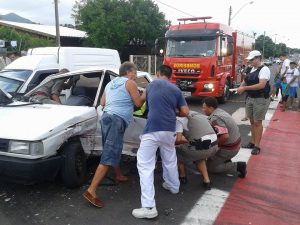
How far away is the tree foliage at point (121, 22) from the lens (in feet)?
94.4

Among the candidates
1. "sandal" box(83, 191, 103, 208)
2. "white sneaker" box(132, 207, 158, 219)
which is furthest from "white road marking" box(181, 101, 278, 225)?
"sandal" box(83, 191, 103, 208)

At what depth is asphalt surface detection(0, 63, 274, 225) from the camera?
3934mm

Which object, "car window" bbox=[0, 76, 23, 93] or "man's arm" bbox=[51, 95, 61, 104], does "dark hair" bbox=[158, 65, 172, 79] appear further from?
"car window" bbox=[0, 76, 23, 93]

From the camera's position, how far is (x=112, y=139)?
Result: 14.0ft

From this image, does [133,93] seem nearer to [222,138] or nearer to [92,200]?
[92,200]

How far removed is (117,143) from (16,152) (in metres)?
1.14

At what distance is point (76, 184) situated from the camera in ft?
15.2

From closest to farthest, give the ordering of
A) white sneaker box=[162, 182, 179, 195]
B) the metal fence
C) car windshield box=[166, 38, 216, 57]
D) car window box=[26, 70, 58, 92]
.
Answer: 1. white sneaker box=[162, 182, 179, 195]
2. car window box=[26, 70, 58, 92]
3. car windshield box=[166, 38, 216, 57]
4. the metal fence

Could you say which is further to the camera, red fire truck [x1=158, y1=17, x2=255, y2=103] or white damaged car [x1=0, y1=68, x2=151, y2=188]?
red fire truck [x1=158, y1=17, x2=255, y2=103]

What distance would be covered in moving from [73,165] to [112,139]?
2.07ft

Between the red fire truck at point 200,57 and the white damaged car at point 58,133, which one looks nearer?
the white damaged car at point 58,133

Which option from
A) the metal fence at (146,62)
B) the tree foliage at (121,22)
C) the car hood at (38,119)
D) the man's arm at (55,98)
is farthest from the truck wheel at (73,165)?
the tree foliage at (121,22)

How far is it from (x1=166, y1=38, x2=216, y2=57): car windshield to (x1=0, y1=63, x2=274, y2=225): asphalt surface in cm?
752

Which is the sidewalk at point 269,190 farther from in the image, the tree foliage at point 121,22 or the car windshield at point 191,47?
the tree foliage at point 121,22
